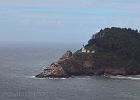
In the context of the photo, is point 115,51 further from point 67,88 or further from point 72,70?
point 67,88

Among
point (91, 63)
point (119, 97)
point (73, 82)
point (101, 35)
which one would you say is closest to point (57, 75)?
point (73, 82)

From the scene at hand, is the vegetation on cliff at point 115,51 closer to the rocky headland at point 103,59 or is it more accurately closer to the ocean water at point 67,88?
the rocky headland at point 103,59

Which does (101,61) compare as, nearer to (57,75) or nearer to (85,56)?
(85,56)

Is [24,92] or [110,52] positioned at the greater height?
[110,52]

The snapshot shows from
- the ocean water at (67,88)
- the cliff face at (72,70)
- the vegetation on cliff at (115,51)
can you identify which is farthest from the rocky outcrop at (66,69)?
the vegetation on cliff at (115,51)

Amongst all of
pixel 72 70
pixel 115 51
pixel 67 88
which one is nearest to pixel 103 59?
pixel 115 51

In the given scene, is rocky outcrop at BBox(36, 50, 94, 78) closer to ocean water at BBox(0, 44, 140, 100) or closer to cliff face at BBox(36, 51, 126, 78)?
cliff face at BBox(36, 51, 126, 78)
